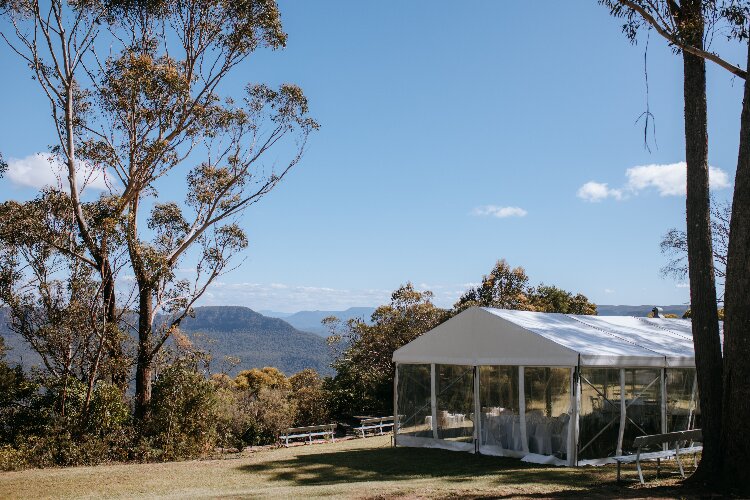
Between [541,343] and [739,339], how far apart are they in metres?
4.33

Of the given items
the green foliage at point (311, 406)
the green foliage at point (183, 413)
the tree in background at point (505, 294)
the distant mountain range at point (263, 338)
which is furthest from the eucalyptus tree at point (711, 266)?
the distant mountain range at point (263, 338)

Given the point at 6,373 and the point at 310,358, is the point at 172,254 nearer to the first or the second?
the point at 6,373

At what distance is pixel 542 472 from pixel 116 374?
29.2ft

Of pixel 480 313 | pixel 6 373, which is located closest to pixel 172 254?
pixel 6 373

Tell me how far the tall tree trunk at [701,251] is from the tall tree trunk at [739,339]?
302mm

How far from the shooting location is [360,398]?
21.0 m

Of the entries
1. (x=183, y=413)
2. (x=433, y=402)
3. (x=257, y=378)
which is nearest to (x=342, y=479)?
(x=433, y=402)

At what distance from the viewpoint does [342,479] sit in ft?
32.9

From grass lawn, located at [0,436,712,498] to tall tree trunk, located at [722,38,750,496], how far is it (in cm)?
66

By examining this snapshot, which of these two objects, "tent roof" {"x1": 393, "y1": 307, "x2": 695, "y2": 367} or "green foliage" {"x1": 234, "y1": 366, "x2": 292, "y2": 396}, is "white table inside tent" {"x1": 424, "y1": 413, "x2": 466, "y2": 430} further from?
"green foliage" {"x1": 234, "y1": 366, "x2": 292, "y2": 396}

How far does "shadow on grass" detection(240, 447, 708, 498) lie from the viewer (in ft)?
26.5

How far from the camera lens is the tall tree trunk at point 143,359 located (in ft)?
48.8

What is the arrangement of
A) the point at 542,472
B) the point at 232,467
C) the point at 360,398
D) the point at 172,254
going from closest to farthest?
the point at 542,472, the point at 232,467, the point at 172,254, the point at 360,398

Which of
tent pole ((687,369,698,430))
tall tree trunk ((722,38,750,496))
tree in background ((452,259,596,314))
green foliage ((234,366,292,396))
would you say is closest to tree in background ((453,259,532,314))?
tree in background ((452,259,596,314))
